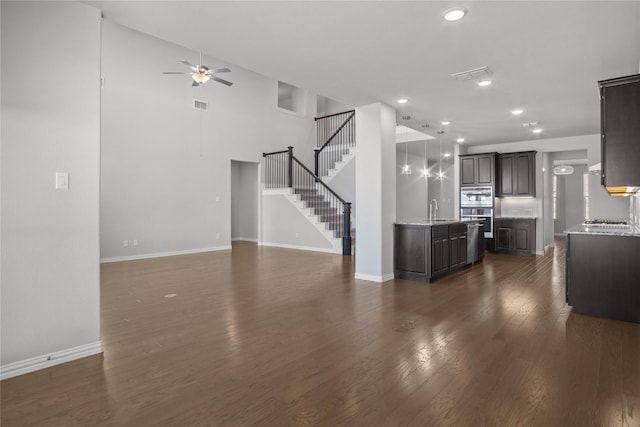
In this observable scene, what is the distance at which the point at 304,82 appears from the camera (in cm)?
461

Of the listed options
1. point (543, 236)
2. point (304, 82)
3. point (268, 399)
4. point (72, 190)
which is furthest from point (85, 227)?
point (543, 236)

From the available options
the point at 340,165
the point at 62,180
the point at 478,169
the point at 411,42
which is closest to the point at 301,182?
the point at 340,165

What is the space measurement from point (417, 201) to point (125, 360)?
11493mm

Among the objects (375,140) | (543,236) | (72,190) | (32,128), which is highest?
(375,140)

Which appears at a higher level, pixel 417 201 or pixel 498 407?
pixel 417 201

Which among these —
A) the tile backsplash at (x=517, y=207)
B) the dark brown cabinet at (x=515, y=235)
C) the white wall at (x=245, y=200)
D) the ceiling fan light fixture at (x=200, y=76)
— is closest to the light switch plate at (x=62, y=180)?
the ceiling fan light fixture at (x=200, y=76)

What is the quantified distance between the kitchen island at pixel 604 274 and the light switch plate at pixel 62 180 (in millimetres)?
5013

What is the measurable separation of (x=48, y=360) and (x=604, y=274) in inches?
206

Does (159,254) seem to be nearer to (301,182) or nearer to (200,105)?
(200,105)

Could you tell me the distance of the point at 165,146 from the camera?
846 cm

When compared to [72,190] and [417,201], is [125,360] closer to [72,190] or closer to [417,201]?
[72,190]

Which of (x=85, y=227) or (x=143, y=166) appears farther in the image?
(x=143, y=166)

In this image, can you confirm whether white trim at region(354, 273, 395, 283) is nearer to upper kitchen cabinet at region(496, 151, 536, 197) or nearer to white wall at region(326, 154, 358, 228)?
upper kitchen cabinet at region(496, 151, 536, 197)

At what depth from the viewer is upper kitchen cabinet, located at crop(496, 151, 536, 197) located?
850 centimetres
